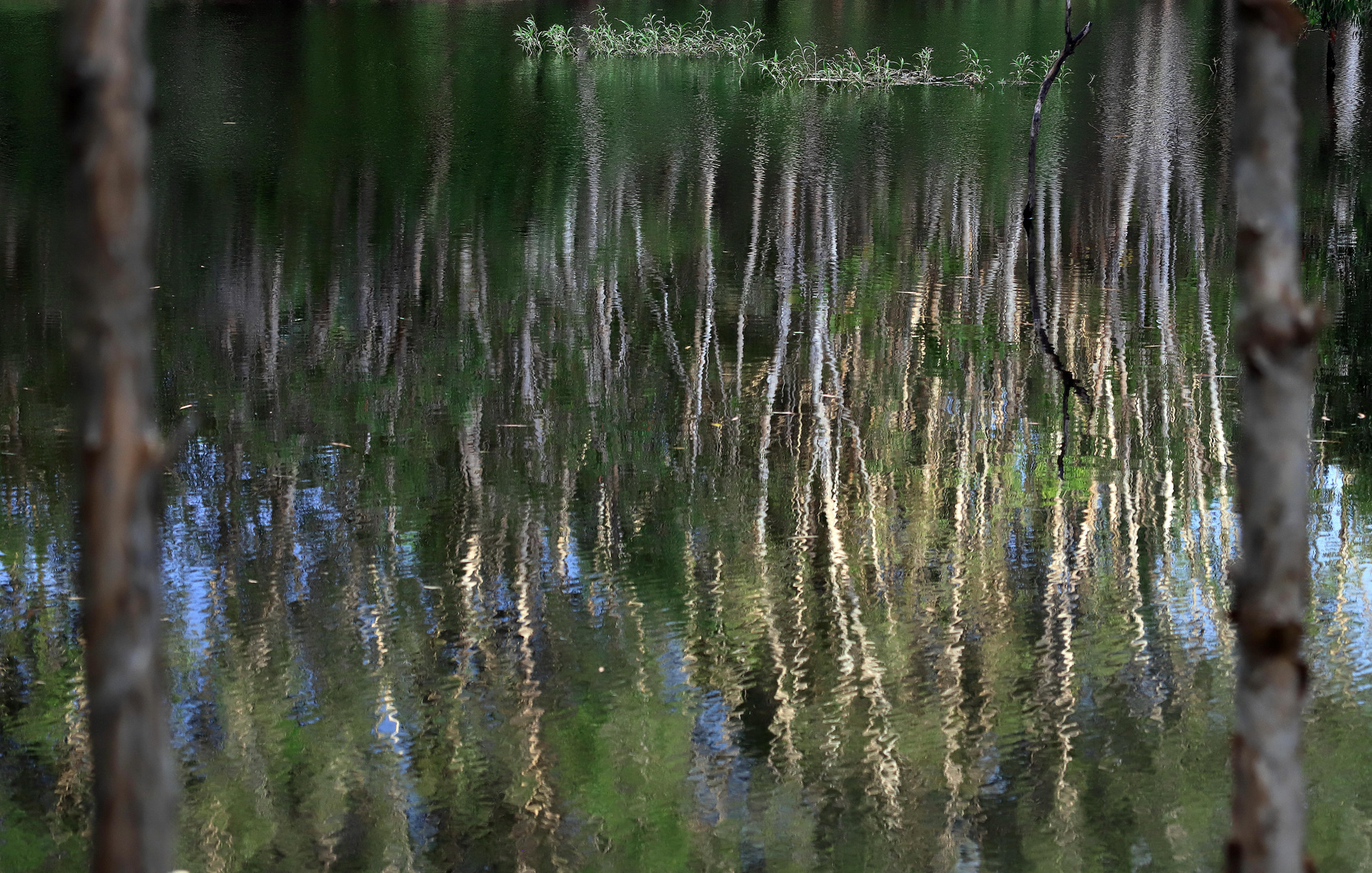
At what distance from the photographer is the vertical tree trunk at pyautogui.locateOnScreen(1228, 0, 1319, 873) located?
230cm

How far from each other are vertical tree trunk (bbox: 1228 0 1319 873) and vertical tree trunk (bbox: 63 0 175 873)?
1.63 meters

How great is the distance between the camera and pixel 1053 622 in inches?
247

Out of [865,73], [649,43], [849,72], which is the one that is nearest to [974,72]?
[865,73]

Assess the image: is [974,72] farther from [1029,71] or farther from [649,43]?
[649,43]

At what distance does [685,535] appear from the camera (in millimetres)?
7160

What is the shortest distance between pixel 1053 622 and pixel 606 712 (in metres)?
1.99

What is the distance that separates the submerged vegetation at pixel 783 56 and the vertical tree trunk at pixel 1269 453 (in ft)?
91.0

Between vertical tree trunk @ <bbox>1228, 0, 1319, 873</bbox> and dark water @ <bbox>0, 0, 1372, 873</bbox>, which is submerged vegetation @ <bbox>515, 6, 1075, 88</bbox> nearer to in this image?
dark water @ <bbox>0, 0, 1372, 873</bbox>

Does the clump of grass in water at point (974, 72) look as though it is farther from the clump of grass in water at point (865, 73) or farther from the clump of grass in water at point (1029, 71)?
the clump of grass in water at point (1029, 71)

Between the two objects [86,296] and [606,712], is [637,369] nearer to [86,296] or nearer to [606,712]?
[606,712]

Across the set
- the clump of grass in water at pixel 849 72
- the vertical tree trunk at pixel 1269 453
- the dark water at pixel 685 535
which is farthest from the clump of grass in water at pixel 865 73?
the vertical tree trunk at pixel 1269 453

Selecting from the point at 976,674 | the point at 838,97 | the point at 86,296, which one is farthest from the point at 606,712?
the point at 838,97

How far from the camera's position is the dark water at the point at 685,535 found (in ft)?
16.1

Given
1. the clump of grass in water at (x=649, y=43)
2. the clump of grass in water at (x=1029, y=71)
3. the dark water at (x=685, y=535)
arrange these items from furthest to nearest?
1. the clump of grass in water at (x=649, y=43)
2. the clump of grass in water at (x=1029, y=71)
3. the dark water at (x=685, y=535)
